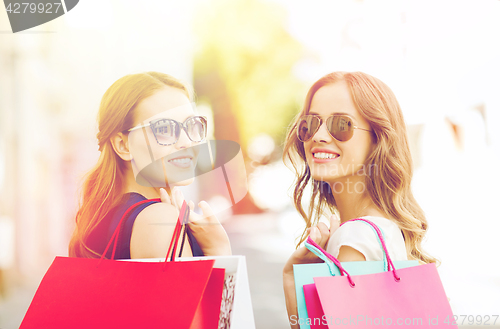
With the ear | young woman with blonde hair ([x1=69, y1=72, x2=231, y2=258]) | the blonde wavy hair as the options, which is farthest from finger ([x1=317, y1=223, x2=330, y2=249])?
the ear

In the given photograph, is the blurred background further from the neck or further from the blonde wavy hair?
the neck

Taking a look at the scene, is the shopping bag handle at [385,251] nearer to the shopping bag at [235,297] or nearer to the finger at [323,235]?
the finger at [323,235]

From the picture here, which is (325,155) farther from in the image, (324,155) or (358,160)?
(358,160)

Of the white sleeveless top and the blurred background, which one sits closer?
the white sleeveless top

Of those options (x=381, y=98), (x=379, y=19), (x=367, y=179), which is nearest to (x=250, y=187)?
(x=367, y=179)

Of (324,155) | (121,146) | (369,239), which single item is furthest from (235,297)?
(121,146)

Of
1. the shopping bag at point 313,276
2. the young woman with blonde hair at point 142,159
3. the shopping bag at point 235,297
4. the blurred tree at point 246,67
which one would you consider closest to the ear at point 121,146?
the young woman with blonde hair at point 142,159

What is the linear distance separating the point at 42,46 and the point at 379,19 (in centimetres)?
133

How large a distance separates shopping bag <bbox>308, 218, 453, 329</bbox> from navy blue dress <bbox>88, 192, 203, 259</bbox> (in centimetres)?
53

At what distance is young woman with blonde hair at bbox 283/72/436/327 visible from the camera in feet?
3.81

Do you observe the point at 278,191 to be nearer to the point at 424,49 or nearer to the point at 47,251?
the point at 424,49

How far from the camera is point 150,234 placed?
117 cm

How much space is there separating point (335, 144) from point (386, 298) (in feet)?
1.65

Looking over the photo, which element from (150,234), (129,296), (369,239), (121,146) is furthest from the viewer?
(121,146)
